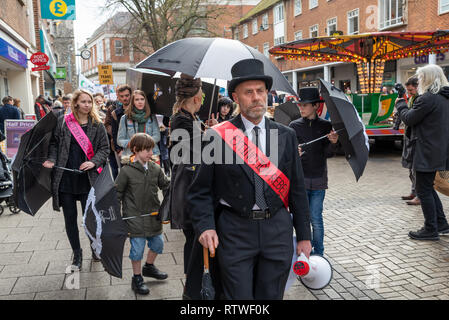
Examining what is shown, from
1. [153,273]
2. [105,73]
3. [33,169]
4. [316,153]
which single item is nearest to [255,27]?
[105,73]

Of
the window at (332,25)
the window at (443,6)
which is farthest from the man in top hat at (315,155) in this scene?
the window at (332,25)

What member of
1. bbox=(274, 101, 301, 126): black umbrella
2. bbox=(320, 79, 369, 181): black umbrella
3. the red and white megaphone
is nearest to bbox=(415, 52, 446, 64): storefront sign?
bbox=(274, 101, 301, 126): black umbrella

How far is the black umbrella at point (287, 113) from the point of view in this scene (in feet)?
17.1

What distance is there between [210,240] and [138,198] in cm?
179

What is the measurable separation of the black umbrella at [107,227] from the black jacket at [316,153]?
1.99 m

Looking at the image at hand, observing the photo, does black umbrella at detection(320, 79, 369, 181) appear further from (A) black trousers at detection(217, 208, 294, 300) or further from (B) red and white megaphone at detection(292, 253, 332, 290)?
(A) black trousers at detection(217, 208, 294, 300)

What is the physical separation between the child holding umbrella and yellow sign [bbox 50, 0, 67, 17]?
12011 mm

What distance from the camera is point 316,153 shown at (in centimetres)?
446

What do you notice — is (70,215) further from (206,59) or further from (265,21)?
(265,21)

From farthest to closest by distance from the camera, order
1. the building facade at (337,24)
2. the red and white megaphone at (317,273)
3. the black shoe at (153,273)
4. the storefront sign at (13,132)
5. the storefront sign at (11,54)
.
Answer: the building facade at (337,24), the storefront sign at (11,54), the storefront sign at (13,132), the black shoe at (153,273), the red and white megaphone at (317,273)

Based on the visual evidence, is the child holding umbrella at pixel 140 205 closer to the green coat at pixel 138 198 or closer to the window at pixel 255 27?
the green coat at pixel 138 198

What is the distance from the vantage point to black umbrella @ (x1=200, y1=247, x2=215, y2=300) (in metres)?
2.44

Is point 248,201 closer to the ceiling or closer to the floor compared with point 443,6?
closer to the floor
